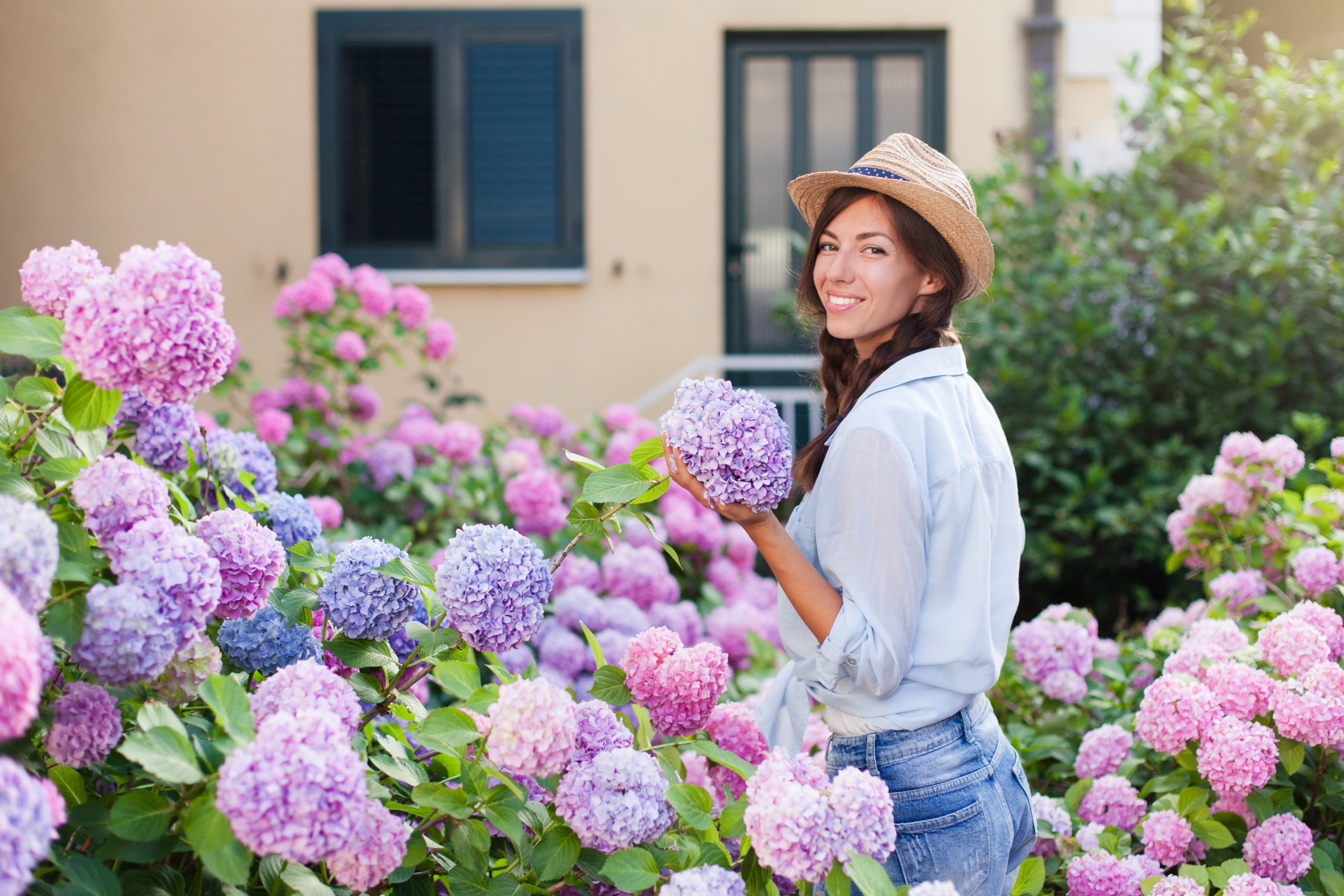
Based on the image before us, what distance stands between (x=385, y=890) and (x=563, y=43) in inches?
213

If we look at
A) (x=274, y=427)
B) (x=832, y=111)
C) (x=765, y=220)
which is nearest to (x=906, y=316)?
(x=274, y=427)

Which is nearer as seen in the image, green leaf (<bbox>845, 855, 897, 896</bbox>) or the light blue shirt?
green leaf (<bbox>845, 855, 897, 896</bbox>)

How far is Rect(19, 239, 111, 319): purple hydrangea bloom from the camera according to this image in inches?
45.4

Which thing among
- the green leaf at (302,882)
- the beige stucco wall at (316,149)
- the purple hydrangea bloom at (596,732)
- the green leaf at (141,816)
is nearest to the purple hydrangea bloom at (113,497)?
the green leaf at (141,816)

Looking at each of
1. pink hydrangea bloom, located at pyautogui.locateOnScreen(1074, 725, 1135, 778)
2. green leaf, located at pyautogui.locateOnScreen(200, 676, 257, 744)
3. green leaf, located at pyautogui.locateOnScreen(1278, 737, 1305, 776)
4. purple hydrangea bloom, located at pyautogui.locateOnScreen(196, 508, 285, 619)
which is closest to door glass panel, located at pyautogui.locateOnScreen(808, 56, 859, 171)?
pink hydrangea bloom, located at pyautogui.locateOnScreen(1074, 725, 1135, 778)

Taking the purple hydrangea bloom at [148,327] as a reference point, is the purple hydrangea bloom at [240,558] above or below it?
below

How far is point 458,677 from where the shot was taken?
110 centimetres

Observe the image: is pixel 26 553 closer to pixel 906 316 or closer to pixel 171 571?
pixel 171 571

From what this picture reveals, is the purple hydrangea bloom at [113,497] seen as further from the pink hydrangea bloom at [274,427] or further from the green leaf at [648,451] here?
the pink hydrangea bloom at [274,427]

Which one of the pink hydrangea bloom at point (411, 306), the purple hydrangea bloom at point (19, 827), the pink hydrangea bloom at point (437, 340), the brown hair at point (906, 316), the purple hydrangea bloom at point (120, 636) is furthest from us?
the pink hydrangea bloom at point (437, 340)

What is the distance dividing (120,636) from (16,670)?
0.22 m

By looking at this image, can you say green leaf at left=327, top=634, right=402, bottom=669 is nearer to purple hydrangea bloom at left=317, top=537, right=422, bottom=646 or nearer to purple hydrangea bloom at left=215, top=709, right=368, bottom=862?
purple hydrangea bloom at left=317, top=537, right=422, bottom=646

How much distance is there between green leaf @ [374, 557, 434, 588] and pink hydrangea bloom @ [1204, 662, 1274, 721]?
47.6 inches

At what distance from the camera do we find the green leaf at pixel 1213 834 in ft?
5.16
